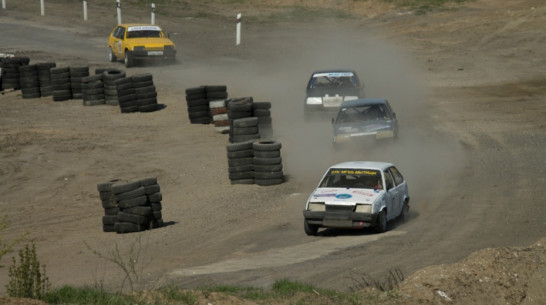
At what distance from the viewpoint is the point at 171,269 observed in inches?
519

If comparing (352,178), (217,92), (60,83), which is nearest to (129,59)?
(60,83)

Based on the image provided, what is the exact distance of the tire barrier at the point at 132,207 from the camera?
54.1 feet

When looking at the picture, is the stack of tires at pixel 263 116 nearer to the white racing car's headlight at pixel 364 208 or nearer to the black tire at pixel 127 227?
the black tire at pixel 127 227

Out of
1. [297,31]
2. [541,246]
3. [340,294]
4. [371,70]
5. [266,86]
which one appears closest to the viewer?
[340,294]

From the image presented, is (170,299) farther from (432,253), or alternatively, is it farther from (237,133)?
(237,133)

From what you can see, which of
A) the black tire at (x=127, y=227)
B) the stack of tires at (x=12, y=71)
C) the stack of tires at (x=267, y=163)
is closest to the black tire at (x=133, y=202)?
the black tire at (x=127, y=227)

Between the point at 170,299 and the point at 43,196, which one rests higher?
the point at 170,299

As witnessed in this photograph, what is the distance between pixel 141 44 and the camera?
124ft

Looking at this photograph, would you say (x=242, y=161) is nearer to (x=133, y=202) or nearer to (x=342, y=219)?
(x=133, y=202)

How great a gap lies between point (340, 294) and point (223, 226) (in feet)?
21.5

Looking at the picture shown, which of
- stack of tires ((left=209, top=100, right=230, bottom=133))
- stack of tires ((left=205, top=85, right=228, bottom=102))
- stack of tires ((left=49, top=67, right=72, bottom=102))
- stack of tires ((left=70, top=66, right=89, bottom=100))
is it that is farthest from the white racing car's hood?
stack of tires ((left=49, top=67, right=72, bottom=102))

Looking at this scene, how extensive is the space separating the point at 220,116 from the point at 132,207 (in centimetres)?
983

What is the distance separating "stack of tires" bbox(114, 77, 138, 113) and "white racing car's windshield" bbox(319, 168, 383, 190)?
48.9ft

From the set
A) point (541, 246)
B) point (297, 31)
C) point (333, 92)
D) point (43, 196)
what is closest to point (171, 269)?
point (541, 246)
